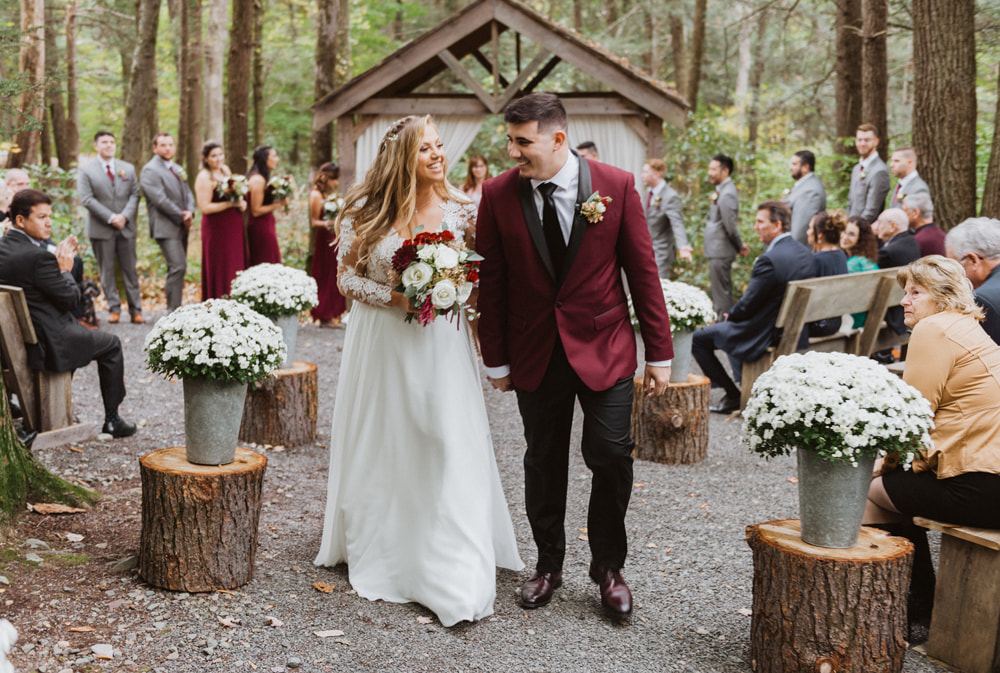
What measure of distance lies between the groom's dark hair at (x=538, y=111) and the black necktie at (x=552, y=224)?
271 millimetres

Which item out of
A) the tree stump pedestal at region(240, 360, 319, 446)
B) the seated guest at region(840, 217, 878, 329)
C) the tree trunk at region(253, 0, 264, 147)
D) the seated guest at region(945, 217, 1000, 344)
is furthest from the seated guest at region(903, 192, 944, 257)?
the tree trunk at region(253, 0, 264, 147)

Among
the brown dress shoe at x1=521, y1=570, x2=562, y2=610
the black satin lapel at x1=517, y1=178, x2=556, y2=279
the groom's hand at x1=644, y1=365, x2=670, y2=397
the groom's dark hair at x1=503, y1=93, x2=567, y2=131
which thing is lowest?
the brown dress shoe at x1=521, y1=570, x2=562, y2=610

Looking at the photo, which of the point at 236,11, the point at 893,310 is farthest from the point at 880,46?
the point at 236,11

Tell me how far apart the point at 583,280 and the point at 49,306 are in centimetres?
431

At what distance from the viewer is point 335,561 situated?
4.71 metres

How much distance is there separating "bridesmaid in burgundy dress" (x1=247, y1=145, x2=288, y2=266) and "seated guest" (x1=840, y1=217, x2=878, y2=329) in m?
6.61

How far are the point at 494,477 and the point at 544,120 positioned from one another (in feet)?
5.92

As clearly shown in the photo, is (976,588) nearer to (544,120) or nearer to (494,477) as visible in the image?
(494,477)

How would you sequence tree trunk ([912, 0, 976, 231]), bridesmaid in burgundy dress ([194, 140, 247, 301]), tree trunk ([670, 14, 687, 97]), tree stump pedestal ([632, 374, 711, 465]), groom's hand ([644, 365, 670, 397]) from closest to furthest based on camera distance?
groom's hand ([644, 365, 670, 397])
tree stump pedestal ([632, 374, 711, 465])
tree trunk ([912, 0, 976, 231])
bridesmaid in burgundy dress ([194, 140, 247, 301])
tree trunk ([670, 14, 687, 97])

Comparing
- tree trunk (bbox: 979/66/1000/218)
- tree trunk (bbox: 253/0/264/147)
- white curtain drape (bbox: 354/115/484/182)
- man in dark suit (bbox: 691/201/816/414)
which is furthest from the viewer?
tree trunk (bbox: 253/0/264/147)

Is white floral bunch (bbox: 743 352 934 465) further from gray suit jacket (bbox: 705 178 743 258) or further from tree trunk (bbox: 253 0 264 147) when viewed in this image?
tree trunk (bbox: 253 0 264 147)

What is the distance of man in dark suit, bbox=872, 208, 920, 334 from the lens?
879cm

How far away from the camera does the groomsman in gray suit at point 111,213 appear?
37.2ft

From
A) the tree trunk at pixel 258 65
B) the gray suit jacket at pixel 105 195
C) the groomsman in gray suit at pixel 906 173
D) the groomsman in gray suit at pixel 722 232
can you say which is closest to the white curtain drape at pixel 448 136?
the gray suit jacket at pixel 105 195
